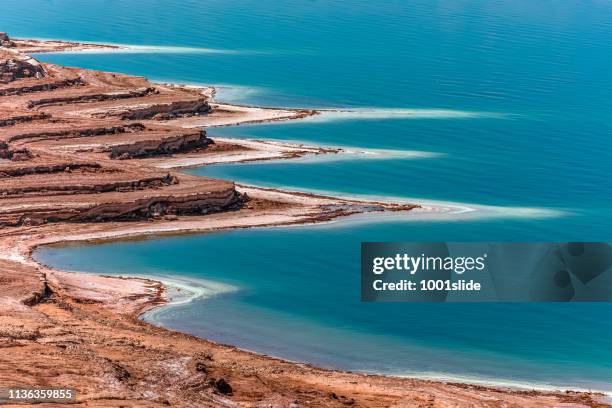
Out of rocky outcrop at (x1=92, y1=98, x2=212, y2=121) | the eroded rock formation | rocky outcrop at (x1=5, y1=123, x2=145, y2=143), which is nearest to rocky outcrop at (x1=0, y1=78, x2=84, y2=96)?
the eroded rock formation

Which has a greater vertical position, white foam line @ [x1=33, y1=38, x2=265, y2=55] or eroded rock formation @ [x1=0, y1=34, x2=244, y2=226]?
white foam line @ [x1=33, y1=38, x2=265, y2=55]

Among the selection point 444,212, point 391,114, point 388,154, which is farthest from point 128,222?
point 391,114

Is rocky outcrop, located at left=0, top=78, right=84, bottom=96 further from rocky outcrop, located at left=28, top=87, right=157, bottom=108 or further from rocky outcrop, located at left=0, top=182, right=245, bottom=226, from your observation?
rocky outcrop, located at left=0, top=182, right=245, bottom=226

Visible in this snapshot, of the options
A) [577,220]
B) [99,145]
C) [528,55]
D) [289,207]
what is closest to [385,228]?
[289,207]

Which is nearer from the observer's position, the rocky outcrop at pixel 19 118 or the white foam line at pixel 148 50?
the rocky outcrop at pixel 19 118

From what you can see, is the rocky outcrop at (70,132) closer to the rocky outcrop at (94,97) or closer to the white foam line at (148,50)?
the rocky outcrop at (94,97)

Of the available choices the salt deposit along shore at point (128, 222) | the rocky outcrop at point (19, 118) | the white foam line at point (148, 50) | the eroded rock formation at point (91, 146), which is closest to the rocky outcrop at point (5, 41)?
the salt deposit along shore at point (128, 222)
